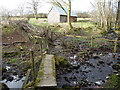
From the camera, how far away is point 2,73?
5426 millimetres

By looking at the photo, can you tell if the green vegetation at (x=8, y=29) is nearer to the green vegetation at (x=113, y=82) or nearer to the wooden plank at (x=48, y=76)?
the wooden plank at (x=48, y=76)

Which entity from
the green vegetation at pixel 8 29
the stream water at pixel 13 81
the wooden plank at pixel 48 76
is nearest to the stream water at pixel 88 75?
the wooden plank at pixel 48 76

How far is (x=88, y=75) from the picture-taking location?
17.2 ft

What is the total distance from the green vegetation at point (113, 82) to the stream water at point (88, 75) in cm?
19

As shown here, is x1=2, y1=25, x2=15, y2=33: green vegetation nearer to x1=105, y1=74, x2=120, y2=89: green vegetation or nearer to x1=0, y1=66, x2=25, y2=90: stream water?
x1=0, y1=66, x2=25, y2=90: stream water

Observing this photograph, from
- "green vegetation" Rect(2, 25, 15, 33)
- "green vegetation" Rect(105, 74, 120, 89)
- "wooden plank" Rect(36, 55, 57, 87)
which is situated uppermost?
"green vegetation" Rect(2, 25, 15, 33)

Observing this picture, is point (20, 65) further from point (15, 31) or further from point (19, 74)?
point (15, 31)

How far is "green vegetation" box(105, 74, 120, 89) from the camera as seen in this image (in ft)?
14.2

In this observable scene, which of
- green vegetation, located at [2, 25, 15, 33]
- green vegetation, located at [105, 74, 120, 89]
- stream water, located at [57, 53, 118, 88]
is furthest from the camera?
green vegetation, located at [2, 25, 15, 33]

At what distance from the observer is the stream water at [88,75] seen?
179 inches

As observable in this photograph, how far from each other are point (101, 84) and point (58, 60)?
2.44 meters

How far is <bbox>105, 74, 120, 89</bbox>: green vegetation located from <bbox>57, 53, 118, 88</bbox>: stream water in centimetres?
19

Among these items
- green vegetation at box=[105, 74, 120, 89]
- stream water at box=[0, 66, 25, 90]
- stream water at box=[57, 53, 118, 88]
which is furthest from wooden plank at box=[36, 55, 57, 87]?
green vegetation at box=[105, 74, 120, 89]

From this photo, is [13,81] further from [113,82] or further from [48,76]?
[113,82]
